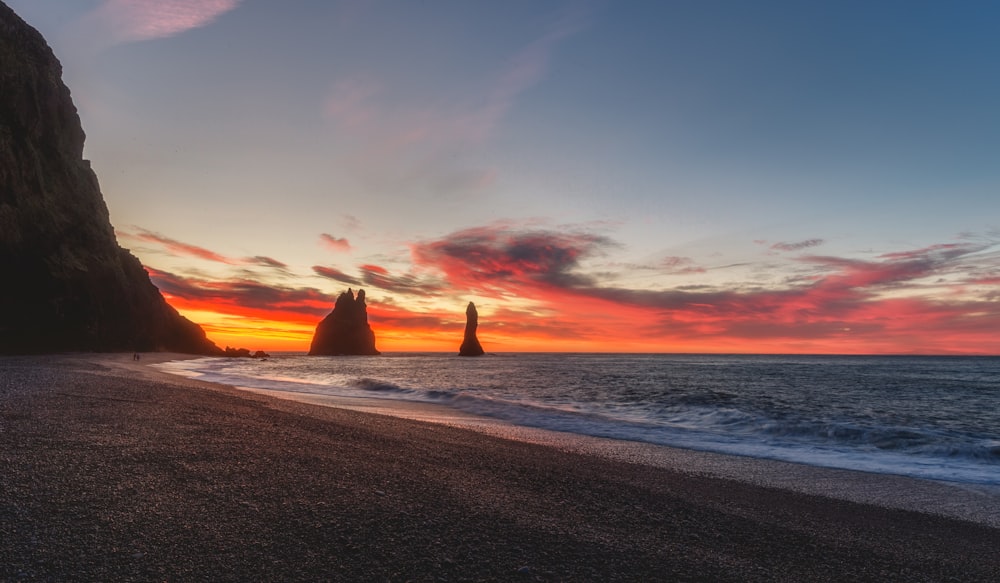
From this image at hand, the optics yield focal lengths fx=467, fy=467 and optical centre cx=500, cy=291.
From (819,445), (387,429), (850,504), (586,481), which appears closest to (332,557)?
(586,481)

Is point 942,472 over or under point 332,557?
under

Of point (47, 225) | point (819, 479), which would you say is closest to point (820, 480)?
point (819, 479)

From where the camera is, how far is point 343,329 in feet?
474

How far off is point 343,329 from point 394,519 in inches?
5839

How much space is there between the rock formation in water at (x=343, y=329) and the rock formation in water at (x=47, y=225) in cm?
9121

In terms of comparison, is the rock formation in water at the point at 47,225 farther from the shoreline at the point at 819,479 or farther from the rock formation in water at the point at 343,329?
the rock formation in water at the point at 343,329

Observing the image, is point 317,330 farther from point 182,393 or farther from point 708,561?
point 708,561

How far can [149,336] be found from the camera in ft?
201

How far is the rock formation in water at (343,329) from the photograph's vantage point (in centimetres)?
14462

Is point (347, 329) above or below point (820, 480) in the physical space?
above

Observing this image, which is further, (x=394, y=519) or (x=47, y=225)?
(x=47, y=225)

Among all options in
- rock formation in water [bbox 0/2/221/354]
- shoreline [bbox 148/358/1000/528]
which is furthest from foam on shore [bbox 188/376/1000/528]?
rock formation in water [bbox 0/2/221/354]

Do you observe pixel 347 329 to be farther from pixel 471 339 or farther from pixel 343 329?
pixel 471 339

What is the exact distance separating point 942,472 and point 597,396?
16530mm
